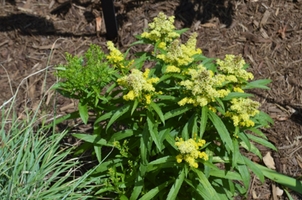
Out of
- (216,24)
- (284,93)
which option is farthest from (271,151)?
(216,24)

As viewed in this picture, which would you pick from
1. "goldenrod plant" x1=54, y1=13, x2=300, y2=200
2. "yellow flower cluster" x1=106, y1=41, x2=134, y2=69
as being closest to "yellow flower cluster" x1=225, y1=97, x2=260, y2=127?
"goldenrod plant" x1=54, y1=13, x2=300, y2=200

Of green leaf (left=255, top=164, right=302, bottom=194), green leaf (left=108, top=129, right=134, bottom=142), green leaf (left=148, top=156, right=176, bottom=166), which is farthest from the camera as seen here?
green leaf (left=255, top=164, right=302, bottom=194)

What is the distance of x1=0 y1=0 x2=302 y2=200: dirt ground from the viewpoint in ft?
15.6

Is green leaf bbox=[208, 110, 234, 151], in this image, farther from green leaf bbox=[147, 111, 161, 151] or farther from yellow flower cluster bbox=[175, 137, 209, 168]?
green leaf bbox=[147, 111, 161, 151]

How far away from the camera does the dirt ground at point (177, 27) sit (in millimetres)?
4750

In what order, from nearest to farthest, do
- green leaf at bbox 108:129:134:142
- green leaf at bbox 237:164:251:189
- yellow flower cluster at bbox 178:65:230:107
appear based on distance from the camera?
yellow flower cluster at bbox 178:65:230:107 < green leaf at bbox 237:164:251:189 < green leaf at bbox 108:129:134:142

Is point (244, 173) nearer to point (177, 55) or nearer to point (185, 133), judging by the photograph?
point (185, 133)

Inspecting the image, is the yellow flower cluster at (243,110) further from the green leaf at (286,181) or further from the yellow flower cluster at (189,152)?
the green leaf at (286,181)

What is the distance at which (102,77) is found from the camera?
295 centimetres

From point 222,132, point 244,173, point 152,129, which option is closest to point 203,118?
point 222,132

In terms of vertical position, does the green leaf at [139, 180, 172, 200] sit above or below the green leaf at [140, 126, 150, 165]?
below

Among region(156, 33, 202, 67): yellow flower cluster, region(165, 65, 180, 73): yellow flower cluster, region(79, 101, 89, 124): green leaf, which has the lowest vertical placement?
region(79, 101, 89, 124): green leaf

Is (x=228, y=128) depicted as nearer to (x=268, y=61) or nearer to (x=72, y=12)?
Result: (x=268, y=61)

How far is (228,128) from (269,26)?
126 inches
